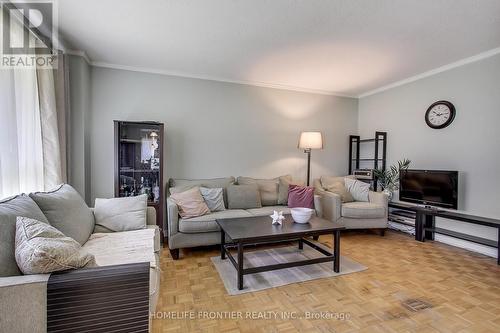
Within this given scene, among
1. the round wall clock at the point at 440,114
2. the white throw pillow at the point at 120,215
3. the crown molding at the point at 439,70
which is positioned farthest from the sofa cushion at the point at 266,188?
the crown molding at the point at 439,70

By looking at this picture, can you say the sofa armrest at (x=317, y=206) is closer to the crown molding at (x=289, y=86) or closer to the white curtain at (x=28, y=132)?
the crown molding at (x=289, y=86)

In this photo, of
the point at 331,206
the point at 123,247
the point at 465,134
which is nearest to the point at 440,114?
the point at 465,134

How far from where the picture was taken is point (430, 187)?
3.40m

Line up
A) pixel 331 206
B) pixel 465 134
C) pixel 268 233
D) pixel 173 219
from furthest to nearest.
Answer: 1. pixel 331 206
2. pixel 465 134
3. pixel 173 219
4. pixel 268 233

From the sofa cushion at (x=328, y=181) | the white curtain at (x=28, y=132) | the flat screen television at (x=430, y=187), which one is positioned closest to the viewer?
the white curtain at (x=28, y=132)

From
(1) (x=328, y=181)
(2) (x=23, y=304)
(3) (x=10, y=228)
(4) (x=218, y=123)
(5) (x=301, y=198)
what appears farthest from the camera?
(1) (x=328, y=181)

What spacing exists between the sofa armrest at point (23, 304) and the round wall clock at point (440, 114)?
4493 millimetres

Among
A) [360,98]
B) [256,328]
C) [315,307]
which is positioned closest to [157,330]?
[256,328]

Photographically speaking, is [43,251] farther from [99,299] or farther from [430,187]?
[430,187]

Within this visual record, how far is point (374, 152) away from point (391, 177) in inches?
25.7

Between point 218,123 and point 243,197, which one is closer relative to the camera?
point 243,197

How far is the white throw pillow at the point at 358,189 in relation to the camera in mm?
3902

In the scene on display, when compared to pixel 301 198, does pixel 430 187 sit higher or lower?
higher

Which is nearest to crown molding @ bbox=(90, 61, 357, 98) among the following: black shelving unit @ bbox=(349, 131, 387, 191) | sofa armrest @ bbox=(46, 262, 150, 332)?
black shelving unit @ bbox=(349, 131, 387, 191)
